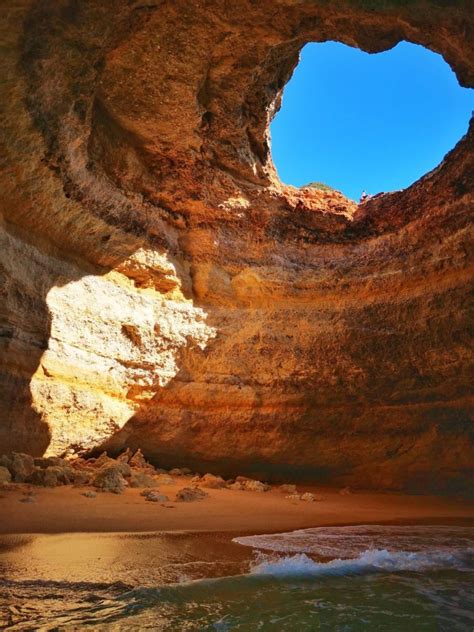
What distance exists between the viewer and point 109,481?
5691 millimetres

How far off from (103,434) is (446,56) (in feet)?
23.1

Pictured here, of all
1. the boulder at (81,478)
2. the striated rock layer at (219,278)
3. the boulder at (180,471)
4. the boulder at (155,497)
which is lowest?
the boulder at (155,497)

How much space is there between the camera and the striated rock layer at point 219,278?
254 inches

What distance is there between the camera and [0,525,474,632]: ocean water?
224 centimetres

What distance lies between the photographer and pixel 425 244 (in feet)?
28.2

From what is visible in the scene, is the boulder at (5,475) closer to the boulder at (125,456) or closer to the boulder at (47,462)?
the boulder at (47,462)

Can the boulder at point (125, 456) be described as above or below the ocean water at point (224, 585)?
above

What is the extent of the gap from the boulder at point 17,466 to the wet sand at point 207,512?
0.41m

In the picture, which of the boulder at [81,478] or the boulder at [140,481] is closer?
the boulder at [81,478]

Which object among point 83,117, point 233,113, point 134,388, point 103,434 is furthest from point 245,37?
point 103,434

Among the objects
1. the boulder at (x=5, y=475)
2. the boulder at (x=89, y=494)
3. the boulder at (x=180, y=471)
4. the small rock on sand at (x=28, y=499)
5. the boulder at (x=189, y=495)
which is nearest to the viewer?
the small rock on sand at (x=28, y=499)

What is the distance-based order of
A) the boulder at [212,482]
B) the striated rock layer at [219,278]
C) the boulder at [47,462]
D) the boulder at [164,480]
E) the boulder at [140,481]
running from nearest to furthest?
the boulder at [47,462] < the boulder at [140,481] < the striated rock layer at [219,278] < the boulder at [164,480] < the boulder at [212,482]

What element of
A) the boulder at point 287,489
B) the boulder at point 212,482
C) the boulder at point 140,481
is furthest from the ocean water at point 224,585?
the boulder at point 287,489

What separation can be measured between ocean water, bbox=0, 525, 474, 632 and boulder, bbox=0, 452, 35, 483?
218cm
